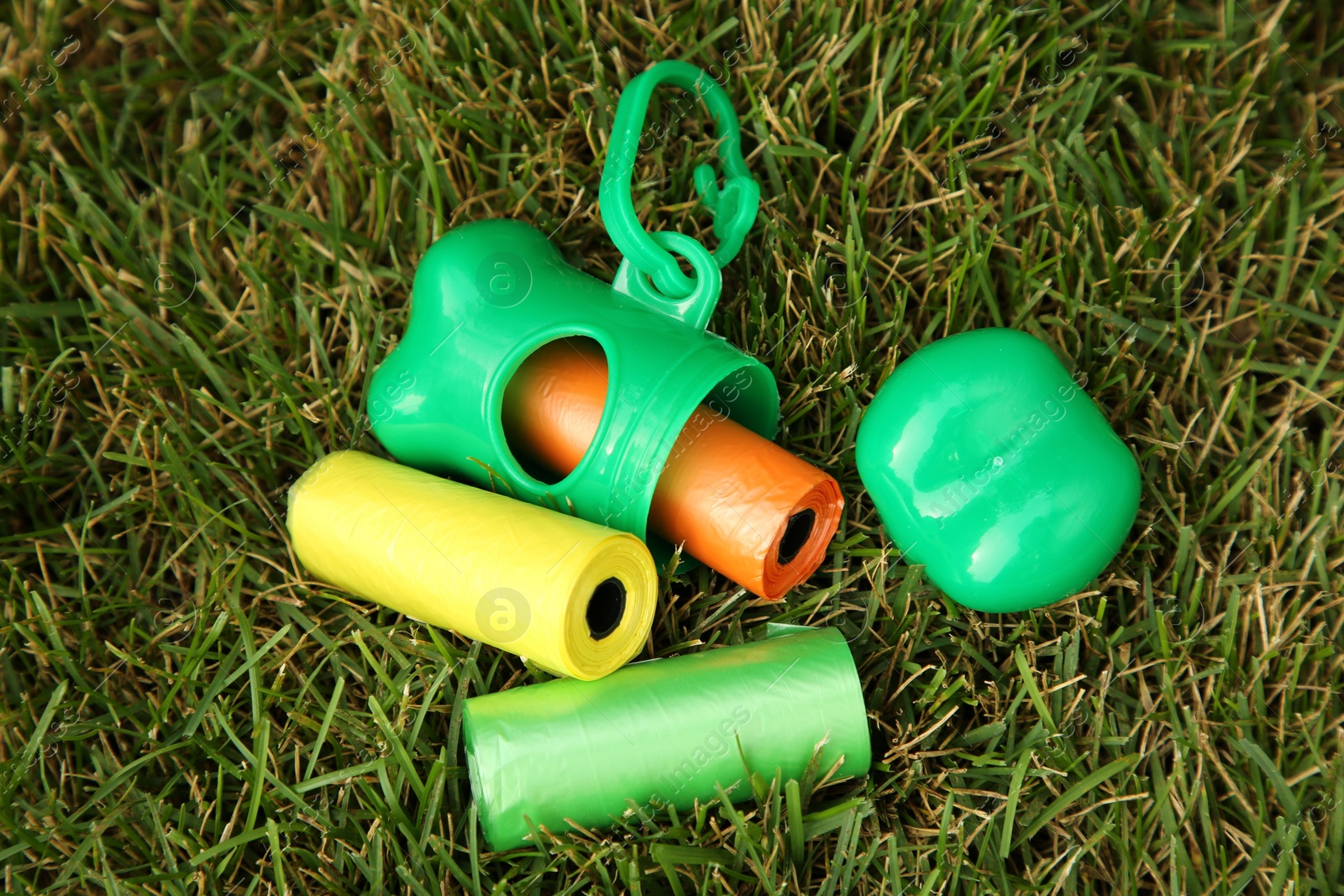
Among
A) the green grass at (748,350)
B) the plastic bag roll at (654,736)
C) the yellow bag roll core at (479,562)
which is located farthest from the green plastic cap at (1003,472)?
the yellow bag roll core at (479,562)

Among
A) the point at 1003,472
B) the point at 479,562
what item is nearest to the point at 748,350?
the point at 1003,472

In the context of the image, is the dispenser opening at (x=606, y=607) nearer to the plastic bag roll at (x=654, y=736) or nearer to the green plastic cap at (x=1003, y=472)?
the plastic bag roll at (x=654, y=736)

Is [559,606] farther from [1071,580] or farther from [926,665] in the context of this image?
[1071,580]

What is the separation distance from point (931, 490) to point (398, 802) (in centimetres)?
92

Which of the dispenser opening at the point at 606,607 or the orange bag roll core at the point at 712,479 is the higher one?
the orange bag roll core at the point at 712,479

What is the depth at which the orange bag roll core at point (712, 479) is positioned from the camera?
1.55m

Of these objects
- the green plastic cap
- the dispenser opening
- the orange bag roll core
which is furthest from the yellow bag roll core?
the green plastic cap

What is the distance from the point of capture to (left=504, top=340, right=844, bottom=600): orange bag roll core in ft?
5.08

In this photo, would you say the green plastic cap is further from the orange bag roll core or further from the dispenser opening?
the dispenser opening

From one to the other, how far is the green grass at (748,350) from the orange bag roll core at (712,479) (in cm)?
13

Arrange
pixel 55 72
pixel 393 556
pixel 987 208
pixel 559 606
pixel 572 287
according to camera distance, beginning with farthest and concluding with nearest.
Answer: pixel 55 72 → pixel 987 208 → pixel 572 287 → pixel 393 556 → pixel 559 606

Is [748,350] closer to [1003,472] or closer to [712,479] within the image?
[712,479]

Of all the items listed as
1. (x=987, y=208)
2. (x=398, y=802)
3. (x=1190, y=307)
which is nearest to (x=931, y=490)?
(x=987, y=208)

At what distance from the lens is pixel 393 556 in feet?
4.99
